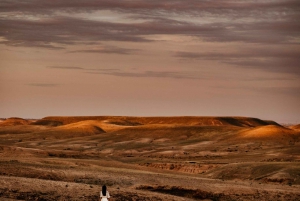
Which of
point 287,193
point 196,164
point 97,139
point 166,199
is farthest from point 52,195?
point 97,139

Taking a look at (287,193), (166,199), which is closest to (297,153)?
(287,193)

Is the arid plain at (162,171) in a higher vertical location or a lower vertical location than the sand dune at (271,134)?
lower

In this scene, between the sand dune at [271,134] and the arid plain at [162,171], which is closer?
the arid plain at [162,171]

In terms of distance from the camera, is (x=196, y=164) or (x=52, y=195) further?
(x=196, y=164)

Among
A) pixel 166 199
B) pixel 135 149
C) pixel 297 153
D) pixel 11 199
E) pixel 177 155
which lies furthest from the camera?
pixel 135 149

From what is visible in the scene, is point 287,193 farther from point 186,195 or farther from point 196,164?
point 196,164

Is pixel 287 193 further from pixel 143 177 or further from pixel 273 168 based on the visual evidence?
pixel 273 168

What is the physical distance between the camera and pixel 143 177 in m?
44.8

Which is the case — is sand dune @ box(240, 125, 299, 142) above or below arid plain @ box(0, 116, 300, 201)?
above

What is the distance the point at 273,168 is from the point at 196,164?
15298 millimetres

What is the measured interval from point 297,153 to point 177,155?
19.3m

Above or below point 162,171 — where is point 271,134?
above

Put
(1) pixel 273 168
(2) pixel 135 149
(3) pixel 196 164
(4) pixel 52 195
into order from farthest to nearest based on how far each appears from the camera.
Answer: (2) pixel 135 149, (3) pixel 196 164, (1) pixel 273 168, (4) pixel 52 195

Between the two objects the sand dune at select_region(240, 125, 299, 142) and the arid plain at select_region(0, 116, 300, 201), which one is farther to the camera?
the sand dune at select_region(240, 125, 299, 142)
